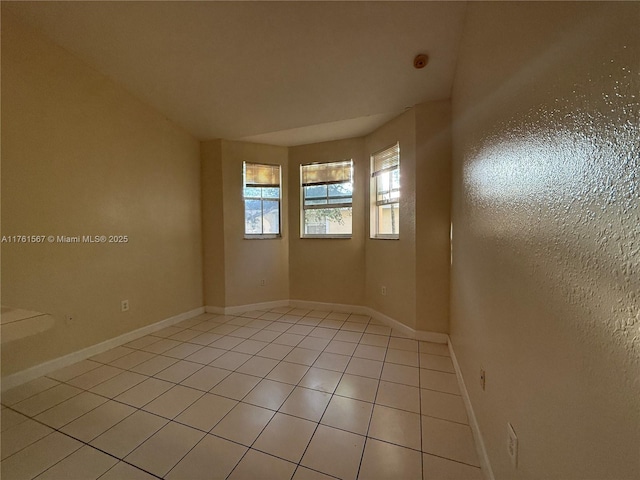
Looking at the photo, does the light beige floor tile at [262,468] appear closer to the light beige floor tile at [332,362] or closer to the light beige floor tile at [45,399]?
the light beige floor tile at [332,362]

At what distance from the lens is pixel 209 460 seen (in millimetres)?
1273

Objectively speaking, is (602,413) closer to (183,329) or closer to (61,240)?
(61,240)

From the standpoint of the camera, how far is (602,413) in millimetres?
471

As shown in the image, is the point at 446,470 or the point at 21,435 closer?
the point at 446,470

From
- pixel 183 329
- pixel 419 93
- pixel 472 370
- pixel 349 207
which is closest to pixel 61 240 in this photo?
pixel 183 329

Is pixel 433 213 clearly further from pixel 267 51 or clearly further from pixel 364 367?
pixel 267 51

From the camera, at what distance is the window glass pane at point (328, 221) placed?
11.9 feet

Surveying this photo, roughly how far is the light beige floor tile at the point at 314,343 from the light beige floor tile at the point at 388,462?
1.21 m

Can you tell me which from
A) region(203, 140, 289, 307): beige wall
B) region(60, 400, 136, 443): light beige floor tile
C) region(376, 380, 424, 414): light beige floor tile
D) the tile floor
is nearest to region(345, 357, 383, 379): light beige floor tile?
the tile floor

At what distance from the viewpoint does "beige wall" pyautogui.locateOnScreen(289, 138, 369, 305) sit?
351 centimetres

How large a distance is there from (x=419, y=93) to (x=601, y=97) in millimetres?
2257

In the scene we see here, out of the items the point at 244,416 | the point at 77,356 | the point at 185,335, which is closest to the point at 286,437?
the point at 244,416

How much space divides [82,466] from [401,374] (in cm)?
206

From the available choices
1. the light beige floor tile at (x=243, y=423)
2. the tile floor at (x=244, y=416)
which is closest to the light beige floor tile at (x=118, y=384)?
the tile floor at (x=244, y=416)
